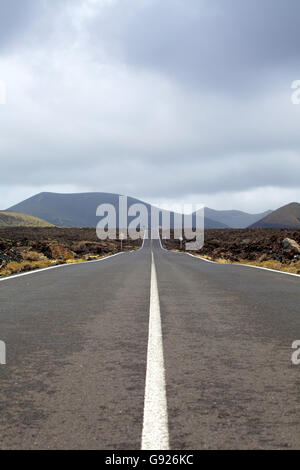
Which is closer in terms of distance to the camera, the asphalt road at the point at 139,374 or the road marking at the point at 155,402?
the road marking at the point at 155,402

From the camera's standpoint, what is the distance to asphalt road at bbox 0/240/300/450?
3074mm

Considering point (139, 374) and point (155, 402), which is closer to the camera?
point (155, 402)

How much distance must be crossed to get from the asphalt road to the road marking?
0.05 m

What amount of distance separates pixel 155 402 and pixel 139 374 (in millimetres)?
807

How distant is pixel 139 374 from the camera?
4.44m

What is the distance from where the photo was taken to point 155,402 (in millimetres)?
3645

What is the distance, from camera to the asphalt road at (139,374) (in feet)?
10.1

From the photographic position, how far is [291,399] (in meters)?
3.75

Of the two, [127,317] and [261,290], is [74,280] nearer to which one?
[261,290]

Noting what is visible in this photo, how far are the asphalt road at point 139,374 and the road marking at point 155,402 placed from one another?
46 millimetres
